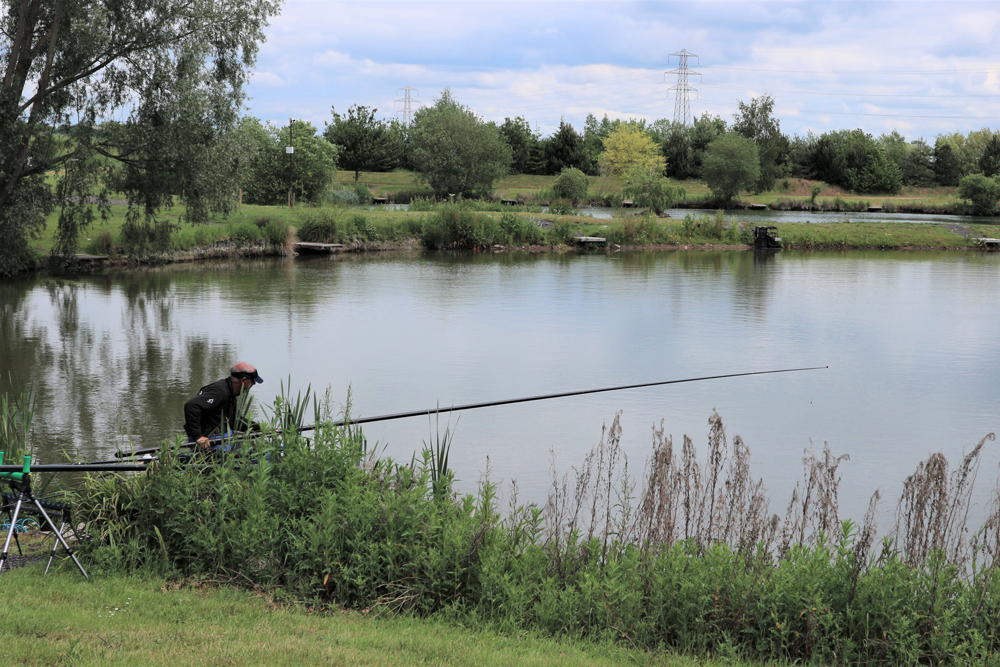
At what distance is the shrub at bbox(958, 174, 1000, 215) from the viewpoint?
201 feet

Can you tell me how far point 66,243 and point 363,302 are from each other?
7.52 m

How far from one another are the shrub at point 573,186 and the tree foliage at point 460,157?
175 inches

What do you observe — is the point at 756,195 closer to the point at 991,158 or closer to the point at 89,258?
the point at 991,158

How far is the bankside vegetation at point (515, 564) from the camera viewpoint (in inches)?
203

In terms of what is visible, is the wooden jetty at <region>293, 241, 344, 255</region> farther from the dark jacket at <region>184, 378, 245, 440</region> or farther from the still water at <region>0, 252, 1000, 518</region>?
the dark jacket at <region>184, 378, 245, 440</region>

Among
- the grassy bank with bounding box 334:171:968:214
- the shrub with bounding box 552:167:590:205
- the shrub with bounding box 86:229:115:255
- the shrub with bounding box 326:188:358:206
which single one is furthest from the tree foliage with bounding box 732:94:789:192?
the shrub with bounding box 86:229:115:255

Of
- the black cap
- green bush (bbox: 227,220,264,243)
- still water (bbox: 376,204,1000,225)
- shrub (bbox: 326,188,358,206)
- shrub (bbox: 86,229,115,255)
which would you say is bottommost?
the black cap

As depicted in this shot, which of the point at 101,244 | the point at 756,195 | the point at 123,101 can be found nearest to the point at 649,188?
the point at 756,195

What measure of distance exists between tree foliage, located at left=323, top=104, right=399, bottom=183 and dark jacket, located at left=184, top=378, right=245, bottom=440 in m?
69.7

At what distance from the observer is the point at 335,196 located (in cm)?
5181

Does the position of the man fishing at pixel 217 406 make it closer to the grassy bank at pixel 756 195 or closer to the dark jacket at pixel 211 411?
the dark jacket at pixel 211 411

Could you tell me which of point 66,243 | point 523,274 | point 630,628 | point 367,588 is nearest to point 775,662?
point 630,628

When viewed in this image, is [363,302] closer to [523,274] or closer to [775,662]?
[523,274]

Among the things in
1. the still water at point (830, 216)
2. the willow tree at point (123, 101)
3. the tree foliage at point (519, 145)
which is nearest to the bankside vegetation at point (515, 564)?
the willow tree at point (123, 101)
